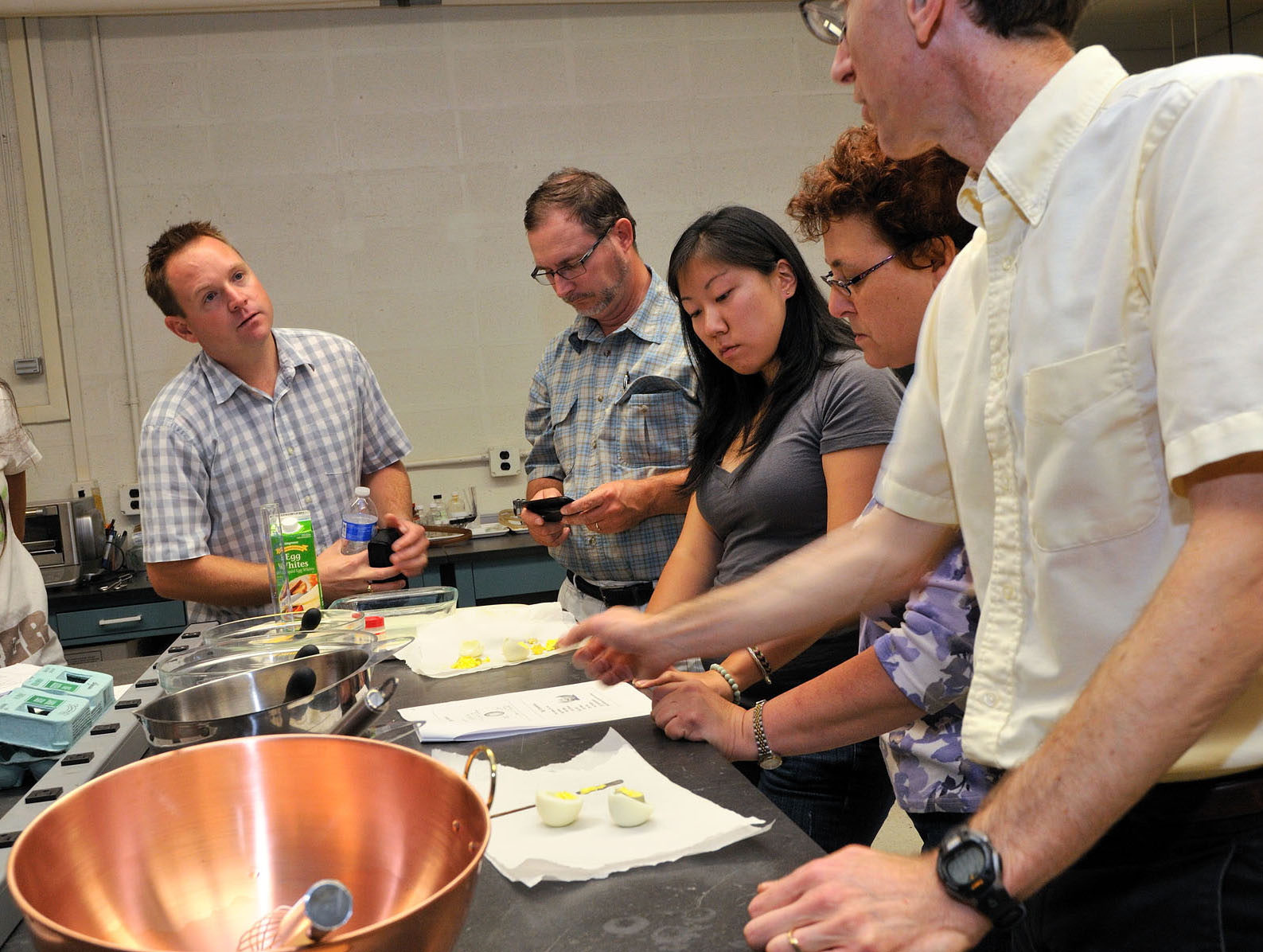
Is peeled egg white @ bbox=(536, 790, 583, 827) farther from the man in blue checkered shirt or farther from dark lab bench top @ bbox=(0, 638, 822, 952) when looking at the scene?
the man in blue checkered shirt

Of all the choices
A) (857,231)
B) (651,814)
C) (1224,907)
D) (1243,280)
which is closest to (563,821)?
(651,814)

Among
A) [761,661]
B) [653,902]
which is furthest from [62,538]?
[653,902]

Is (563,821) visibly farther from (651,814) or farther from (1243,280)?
(1243,280)

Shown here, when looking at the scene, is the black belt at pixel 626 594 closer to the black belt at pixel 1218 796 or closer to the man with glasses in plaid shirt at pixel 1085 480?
the man with glasses in plaid shirt at pixel 1085 480

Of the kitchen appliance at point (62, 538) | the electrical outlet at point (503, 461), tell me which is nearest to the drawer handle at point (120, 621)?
the kitchen appliance at point (62, 538)

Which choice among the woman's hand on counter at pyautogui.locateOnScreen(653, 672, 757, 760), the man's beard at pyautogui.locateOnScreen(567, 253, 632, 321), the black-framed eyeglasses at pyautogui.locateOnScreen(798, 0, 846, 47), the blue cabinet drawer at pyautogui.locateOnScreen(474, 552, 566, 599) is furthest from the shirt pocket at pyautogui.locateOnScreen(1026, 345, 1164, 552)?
the blue cabinet drawer at pyautogui.locateOnScreen(474, 552, 566, 599)

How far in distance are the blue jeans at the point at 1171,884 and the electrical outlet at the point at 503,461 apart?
3.85 m

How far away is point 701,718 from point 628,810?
0.31m

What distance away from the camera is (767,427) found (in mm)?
2045

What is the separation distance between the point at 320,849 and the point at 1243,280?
787mm

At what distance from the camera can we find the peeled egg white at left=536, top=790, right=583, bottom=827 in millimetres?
1087

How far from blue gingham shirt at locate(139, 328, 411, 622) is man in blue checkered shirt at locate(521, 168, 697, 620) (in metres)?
0.60

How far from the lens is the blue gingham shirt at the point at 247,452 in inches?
103

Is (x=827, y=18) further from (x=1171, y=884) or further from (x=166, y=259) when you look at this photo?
(x=166, y=259)
